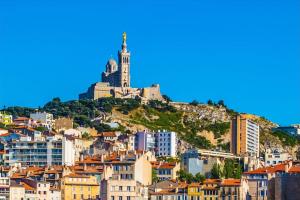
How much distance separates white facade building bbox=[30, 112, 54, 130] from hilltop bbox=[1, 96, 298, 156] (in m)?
2.02

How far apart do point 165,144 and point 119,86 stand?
22488mm

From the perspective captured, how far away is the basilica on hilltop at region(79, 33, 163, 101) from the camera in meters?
105

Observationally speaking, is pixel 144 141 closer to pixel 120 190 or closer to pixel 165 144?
pixel 165 144

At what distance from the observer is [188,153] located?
253ft

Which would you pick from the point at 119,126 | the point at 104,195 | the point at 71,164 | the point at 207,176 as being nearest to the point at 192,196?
the point at 104,195

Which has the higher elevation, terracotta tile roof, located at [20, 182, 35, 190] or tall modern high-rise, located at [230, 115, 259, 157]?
tall modern high-rise, located at [230, 115, 259, 157]

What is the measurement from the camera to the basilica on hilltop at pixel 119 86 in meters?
105

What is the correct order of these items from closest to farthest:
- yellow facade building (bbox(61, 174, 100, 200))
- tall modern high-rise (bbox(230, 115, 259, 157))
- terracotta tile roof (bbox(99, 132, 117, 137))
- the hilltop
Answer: yellow facade building (bbox(61, 174, 100, 200)) → terracotta tile roof (bbox(99, 132, 117, 137)) → tall modern high-rise (bbox(230, 115, 259, 157)) → the hilltop

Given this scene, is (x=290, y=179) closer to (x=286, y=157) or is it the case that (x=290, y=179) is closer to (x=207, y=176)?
(x=207, y=176)

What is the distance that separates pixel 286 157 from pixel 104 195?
30788 millimetres

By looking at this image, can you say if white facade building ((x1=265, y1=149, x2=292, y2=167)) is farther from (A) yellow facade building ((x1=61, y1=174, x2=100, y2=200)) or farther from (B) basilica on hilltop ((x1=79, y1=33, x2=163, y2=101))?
(A) yellow facade building ((x1=61, y1=174, x2=100, y2=200))

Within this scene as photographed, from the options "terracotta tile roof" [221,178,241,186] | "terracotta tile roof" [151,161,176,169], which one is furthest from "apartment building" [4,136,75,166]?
"terracotta tile roof" [221,178,241,186]

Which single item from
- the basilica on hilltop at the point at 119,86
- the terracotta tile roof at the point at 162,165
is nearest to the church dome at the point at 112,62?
the basilica on hilltop at the point at 119,86

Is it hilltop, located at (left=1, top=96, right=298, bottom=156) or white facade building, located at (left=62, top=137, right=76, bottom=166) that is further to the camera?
hilltop, located at (left=1, top=96, right=298, bottom=156)
